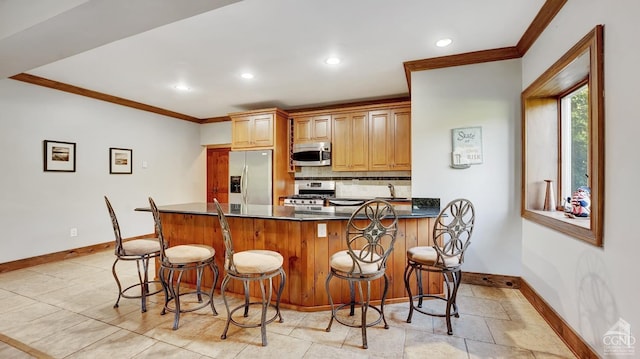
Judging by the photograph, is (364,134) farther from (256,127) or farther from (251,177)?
(251,177)

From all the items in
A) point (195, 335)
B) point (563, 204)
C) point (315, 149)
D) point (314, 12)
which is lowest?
point (195, 335)

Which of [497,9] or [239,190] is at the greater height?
[497,9]

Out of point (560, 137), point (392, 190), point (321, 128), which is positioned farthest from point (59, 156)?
point (560, 137)

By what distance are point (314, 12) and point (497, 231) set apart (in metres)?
2.76

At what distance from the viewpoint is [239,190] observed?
509 centimetres

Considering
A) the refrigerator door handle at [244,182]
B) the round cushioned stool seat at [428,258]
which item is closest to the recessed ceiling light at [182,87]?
the refrigerator door handle at [244,182]

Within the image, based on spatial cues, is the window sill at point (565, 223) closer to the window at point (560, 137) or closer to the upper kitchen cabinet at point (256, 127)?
the window at point (560, 137)

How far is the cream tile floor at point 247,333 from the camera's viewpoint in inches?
74.7

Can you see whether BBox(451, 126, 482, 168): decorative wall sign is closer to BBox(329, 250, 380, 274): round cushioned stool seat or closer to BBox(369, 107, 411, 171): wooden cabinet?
BBox(369, 107, 411, 171): wooden cabinet

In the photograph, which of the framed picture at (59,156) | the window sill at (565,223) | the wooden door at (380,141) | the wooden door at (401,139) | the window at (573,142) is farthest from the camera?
the wooden door at (380,141)

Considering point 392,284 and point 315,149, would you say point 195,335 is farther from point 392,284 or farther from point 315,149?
point 315,149

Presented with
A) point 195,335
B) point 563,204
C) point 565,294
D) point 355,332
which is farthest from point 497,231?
point 195,335

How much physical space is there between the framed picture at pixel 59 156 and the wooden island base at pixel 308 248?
2.72m

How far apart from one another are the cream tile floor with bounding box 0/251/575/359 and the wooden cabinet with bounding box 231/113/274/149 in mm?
2854
